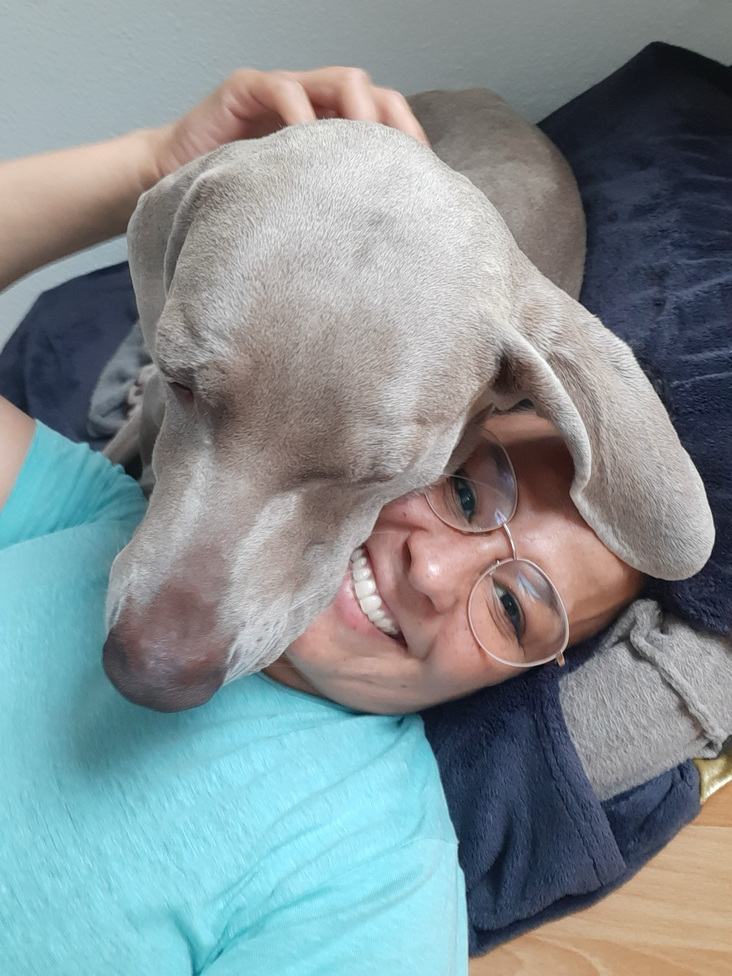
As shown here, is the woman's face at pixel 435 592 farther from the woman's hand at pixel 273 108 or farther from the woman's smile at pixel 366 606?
the woman's hand at pixel 273 108

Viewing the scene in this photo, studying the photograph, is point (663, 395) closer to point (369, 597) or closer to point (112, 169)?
point (369, 597)

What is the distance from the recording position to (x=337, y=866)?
1.09 metres

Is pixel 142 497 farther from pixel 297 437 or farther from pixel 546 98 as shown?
pixel 546 98

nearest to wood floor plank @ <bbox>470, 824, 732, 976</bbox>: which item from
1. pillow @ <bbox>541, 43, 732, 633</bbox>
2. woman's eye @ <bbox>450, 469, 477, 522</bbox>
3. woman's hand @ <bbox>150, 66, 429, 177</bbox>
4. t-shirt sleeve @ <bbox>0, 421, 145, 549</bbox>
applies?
pillow @ <bbox>541, 43, 732, 633</bbox>

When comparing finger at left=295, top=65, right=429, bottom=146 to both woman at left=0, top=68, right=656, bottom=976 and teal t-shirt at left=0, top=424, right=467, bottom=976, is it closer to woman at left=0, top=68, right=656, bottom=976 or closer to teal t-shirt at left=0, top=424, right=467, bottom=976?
woman at left=0, top=68, right=656, bottom=976

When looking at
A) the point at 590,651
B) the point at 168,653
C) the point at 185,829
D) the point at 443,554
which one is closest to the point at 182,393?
the point at 168,653

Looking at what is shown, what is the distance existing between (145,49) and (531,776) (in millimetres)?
2272

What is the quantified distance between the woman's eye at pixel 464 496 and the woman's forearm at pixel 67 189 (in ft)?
3.14

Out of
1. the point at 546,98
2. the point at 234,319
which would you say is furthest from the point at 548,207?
the point at 234,319

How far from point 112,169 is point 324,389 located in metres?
0.99

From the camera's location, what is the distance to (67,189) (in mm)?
1512

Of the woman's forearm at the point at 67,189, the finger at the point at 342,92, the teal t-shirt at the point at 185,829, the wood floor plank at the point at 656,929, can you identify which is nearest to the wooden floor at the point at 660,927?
the wood floor plank at the point at 656,929

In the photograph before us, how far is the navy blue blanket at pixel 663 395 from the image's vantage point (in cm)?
133

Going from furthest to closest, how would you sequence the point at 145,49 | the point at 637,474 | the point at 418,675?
A: the point at 145,49 < the point at 418,675 < the point at 637,474
